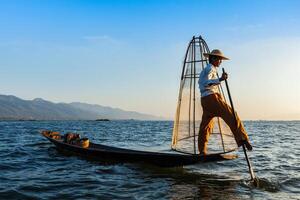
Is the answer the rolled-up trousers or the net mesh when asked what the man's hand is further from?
the net mesh

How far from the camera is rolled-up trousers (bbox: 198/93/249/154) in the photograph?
1086 centimetres

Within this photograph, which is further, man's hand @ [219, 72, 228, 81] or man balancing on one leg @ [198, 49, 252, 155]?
man balancing on one leg @ [198, 49, 252, 155]

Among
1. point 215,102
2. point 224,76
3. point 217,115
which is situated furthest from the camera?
point 217,115

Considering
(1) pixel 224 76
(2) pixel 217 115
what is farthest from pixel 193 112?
(1) pixel 224 76

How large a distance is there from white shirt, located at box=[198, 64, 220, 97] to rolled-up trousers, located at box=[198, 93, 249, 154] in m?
0.16

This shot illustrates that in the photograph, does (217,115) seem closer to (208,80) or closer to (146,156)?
(208,80)

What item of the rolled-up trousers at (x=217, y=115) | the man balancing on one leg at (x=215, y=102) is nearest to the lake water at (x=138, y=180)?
the rolled-up trousers at (x=217, y=115)

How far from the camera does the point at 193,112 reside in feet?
44.6

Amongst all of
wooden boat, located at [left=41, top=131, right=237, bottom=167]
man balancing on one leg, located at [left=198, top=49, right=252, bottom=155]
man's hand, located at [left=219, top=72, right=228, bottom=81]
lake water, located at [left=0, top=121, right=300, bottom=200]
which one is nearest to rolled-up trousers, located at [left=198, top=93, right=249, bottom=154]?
man balancing on one leg, located at [left=198, top=49, right=252, bottom=155]

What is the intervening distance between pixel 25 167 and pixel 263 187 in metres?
9.63

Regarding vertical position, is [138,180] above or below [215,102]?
below

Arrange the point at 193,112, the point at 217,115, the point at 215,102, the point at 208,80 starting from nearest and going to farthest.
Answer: the point at 208,80, the point at 215,102, the point at 217,115, the point at 193,112

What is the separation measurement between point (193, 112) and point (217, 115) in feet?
7.24

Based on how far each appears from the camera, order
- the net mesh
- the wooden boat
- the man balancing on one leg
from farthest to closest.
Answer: the net mesh < the wooden boat < the man balancing on one leg
